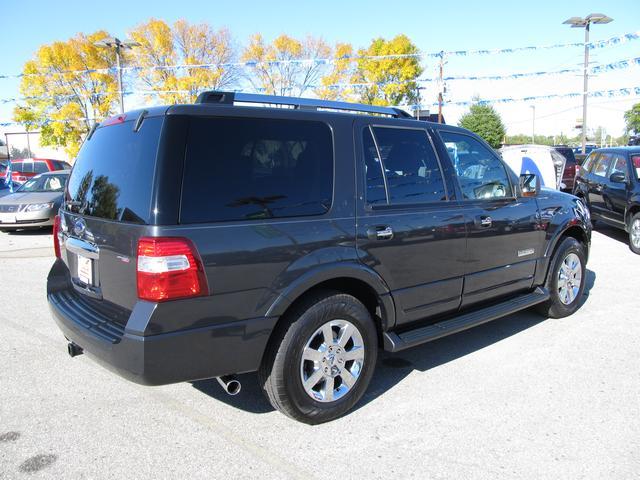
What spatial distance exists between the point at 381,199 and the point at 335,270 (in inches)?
26.4

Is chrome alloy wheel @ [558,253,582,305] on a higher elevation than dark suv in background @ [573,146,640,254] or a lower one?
lower

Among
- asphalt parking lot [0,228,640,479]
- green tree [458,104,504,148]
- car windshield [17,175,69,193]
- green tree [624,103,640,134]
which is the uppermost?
green tree [624,103,640,134]

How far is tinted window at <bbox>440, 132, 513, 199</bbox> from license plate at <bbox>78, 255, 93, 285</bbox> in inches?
106

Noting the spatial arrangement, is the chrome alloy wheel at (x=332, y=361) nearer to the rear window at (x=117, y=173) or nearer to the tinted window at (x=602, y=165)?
the rear window at (x=117, y=173)

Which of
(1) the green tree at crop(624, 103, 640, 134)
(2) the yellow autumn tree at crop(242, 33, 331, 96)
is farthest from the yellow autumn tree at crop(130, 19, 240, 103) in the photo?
(1) the green tree at crop(624, 103, 640, 134)

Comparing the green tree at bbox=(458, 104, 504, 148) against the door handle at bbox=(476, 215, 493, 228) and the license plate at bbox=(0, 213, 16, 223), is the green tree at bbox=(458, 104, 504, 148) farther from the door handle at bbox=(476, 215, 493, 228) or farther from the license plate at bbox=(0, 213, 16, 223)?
the door handle at bbox=(476, 215, 493, 228)

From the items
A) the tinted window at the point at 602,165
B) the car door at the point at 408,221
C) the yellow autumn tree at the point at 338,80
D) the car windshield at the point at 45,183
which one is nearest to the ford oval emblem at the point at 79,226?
the car door at the point at 408,221

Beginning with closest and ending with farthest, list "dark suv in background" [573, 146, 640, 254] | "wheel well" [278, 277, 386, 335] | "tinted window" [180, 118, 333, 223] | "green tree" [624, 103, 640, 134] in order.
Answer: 1. "tinted window" [180, 118, 333, 223]
2. "wheel well" [278, 277, 386, 335]
3. "dark suv in background" [573, 146, 640, 254]
4. "green tree" [624, 103, 640, 134]

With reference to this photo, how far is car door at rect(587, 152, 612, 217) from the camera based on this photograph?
964 centimetres

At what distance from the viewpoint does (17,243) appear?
9930 millimetres

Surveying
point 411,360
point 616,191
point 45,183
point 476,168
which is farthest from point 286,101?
point 45,183

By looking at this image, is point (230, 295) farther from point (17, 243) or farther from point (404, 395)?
point (17, 243)

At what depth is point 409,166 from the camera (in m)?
3.55

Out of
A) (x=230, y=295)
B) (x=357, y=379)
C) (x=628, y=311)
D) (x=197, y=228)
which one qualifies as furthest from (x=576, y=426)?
(x=628, y=311)
